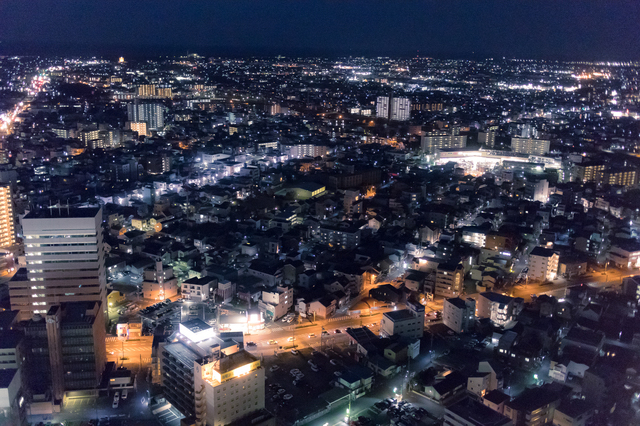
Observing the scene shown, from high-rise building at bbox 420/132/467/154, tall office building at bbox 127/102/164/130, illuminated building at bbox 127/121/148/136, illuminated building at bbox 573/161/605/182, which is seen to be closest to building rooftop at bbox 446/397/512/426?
illuminated building at bbox 573/161/605/182

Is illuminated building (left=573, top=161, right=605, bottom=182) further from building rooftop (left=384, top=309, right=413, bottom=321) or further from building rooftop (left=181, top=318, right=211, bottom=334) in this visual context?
building rooftop (left=181, top=318, right=211, bottom=334)

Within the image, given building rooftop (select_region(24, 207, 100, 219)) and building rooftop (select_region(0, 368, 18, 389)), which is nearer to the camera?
building rooftop (select_region(0, 368, 18, 389))

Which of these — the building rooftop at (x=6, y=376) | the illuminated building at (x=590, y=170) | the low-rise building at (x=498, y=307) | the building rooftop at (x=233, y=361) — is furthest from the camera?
the illuminated building at (x=590, y=170)

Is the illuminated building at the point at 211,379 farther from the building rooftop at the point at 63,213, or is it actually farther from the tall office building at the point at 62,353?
the building rooftop at the point at 63,213

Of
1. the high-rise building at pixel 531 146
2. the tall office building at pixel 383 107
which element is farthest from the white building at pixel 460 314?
the tall office building at pixel 383 107

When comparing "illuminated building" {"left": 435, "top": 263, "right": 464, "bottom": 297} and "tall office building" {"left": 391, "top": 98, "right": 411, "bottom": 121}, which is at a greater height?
"tall office building" {"left": 391, "top": 98, "right": 411, "bottom": 121}

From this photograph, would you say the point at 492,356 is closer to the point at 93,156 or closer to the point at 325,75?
the point at 93,156
